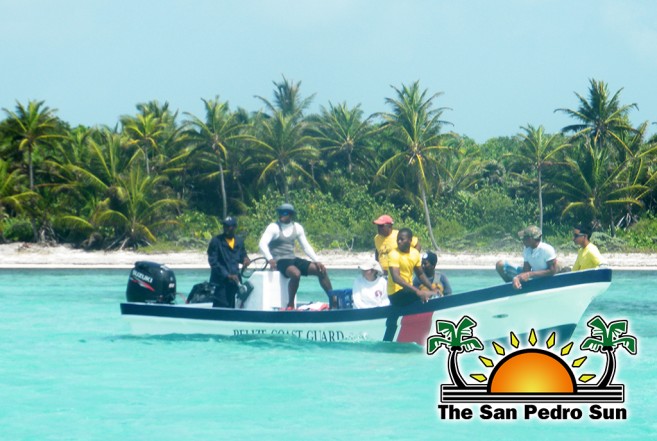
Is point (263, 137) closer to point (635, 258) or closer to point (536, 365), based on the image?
point (635, 258)

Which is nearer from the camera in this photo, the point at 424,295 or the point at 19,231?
the point at 424,295

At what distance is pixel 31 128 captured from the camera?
40.6 metres

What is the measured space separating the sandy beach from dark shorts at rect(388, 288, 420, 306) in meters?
22.9

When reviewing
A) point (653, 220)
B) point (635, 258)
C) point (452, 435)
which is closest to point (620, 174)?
point (653, 220)

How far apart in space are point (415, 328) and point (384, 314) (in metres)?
0.43

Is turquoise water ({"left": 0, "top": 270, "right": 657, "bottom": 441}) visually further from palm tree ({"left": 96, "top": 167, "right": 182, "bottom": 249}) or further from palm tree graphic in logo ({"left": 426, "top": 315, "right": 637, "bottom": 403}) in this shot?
palm tree ({"left": 96, "top": 167, "right": 182, "bottom": 249})

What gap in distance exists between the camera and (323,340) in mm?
12375

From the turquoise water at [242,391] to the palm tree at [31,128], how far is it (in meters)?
25.7

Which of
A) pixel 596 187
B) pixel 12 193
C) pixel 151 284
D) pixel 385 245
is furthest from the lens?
pixel 596 187

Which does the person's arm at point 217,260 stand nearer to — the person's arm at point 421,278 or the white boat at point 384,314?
the white boat at point 384,314

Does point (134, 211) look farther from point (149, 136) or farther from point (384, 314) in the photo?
point (384, 314)

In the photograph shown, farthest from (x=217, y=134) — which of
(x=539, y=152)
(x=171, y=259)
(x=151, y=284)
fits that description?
(x=151, y=284)

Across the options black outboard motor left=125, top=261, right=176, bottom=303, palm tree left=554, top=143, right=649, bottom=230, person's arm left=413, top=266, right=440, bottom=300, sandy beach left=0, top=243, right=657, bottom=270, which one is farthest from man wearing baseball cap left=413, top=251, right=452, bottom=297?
palm tree left=554, top=143, right=649, bottom=230

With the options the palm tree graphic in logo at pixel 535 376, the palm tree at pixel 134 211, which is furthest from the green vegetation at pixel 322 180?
the palm tree graphic in logo at pixel 535 376
